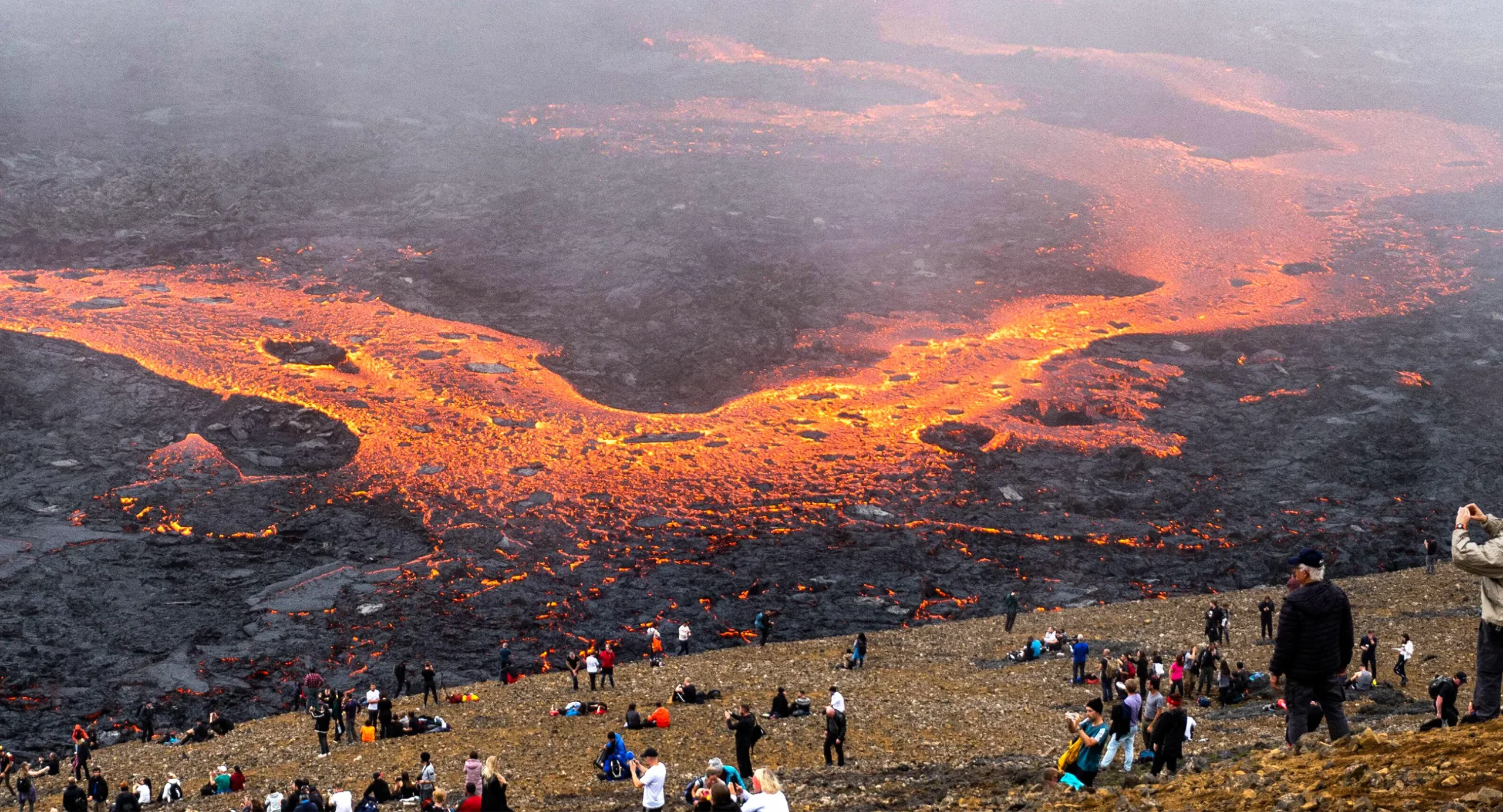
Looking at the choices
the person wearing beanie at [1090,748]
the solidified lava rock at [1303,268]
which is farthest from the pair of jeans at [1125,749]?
the solidified lava rock at [1303,268]

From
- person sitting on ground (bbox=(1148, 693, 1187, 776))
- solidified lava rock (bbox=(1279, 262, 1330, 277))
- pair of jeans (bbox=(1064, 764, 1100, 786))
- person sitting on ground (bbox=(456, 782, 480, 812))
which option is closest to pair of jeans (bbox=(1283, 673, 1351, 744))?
person sitting on ground (bbox=(1148, 693, 1187, 776))

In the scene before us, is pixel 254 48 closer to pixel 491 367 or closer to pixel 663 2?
pixel 663 2

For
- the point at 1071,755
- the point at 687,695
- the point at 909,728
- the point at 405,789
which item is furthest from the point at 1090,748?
the point at 687,695

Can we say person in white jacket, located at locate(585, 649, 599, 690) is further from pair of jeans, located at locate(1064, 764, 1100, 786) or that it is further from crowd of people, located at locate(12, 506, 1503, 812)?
pair of jeans, located at locate(1064, 764, 1100, 786)

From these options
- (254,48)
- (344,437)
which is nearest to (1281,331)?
(344,437)

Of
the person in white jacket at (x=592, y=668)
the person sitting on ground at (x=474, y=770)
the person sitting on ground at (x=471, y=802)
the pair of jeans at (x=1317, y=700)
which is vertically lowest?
the person in white jacket at (x=592, y=668)

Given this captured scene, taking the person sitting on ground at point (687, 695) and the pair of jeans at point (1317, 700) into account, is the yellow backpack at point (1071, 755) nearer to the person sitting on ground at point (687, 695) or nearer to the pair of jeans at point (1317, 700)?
the pair of jeans at point (1317, 700)
